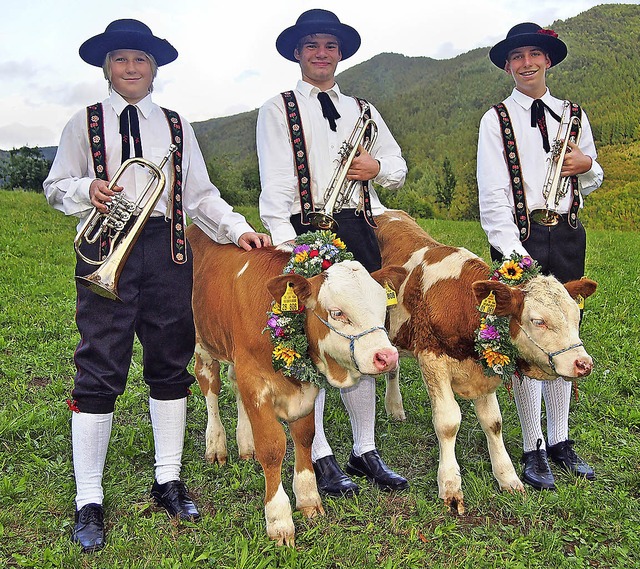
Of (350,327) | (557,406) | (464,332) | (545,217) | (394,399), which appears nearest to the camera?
(350,327)

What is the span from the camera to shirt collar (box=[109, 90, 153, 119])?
13.7 feet

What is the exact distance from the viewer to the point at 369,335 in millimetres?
3588

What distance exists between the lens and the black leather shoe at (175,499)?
14.1ft

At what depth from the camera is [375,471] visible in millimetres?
4875

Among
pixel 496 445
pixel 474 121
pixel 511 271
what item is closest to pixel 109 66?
pixel 511 271

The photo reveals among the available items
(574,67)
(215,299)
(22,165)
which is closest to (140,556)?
(215,299)

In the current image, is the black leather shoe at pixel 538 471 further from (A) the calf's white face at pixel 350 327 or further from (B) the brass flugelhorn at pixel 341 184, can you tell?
(B) the brass flugelhorn at pixel 341 184

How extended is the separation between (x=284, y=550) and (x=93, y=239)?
219 centimetres

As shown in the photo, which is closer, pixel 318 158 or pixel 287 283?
pixel 287 283

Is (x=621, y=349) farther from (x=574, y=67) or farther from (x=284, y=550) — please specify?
(x=574, y=67)

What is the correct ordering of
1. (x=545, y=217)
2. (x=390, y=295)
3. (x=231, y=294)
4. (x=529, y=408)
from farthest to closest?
1. (x=529, y=408)
2. (x=545, y=217)
3. (x=231, y=294)
4. (x=390, y=295)

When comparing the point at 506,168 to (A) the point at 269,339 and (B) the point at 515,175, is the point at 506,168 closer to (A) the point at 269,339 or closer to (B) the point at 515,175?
(B) the point at 515,175

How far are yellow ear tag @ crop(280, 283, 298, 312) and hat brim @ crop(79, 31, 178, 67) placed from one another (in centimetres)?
178

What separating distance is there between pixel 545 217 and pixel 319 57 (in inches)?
77.1
